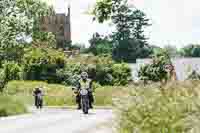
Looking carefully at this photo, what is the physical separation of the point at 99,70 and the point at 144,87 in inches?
2308

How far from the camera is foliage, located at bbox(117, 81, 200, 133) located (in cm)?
1014

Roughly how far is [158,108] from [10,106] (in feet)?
70.6

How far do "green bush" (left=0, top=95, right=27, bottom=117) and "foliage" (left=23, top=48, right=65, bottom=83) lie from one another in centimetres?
3573

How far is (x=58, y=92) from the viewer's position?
56469 mm

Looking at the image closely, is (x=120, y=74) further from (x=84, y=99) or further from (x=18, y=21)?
(x=84, y=99)

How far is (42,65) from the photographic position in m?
70.2

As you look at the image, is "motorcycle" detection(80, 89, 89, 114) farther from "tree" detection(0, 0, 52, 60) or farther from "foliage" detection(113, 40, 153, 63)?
"foliage" detection(113, 40, 153, 63)

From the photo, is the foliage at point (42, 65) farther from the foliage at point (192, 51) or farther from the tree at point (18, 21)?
the foliage at point (192, 51)

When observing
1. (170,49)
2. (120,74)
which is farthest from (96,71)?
(170,49)

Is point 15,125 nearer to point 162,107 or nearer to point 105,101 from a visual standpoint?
point 162,107

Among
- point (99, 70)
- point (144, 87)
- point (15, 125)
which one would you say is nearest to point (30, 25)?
point (99, 70)

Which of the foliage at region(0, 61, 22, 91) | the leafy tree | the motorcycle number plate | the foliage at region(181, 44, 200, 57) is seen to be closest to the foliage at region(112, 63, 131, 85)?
the leafy tree

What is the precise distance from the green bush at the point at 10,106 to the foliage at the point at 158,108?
19167 millimetres

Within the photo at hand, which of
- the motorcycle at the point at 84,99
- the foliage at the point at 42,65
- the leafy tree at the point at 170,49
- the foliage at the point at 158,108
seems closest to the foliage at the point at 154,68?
the leafy tree at the point at 170,49
